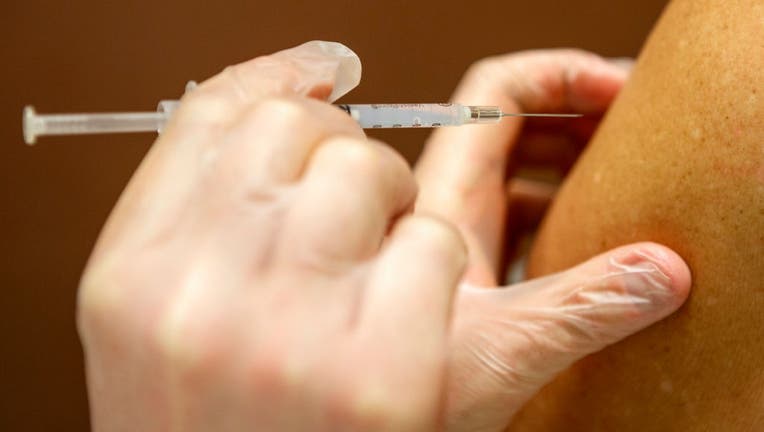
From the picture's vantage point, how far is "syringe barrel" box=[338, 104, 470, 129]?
722 mm

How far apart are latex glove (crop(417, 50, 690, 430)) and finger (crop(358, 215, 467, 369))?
26 centimetres

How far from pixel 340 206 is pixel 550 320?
0.35m

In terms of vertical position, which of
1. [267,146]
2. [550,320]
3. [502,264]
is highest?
Answer: [267,146]

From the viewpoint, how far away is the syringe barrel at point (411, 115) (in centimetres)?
72

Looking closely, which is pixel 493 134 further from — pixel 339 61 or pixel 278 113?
pixel 278 113

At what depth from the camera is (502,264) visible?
1.14 meters

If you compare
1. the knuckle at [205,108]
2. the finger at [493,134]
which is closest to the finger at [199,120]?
the knuckle at [205,108]

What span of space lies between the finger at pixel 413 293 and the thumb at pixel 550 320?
262 millimetres

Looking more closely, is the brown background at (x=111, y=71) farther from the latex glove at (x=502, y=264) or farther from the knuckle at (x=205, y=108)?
the knuckle at (x=205, y=108)

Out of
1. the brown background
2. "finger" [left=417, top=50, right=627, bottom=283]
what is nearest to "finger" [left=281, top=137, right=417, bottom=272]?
"finger" [left=417, top=50, right=627, bottom=283]

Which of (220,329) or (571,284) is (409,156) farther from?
(220,329)

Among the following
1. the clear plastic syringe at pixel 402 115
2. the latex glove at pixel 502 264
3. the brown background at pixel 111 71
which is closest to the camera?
the clear plastic syringe at pixel 402 115

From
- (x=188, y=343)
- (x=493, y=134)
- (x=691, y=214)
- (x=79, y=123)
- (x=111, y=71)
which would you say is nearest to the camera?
(x=188, y=343)

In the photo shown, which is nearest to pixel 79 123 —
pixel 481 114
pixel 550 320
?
pixel 481 114
